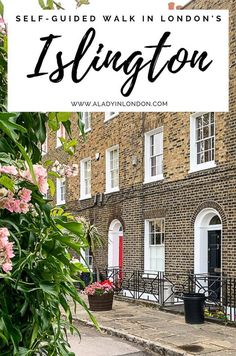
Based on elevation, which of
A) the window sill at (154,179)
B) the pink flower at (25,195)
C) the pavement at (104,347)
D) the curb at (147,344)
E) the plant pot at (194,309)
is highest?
the window sill at (154,179)

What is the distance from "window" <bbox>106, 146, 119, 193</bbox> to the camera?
17281 mm

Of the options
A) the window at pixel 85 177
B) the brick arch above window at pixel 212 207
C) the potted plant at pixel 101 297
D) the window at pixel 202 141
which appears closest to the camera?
the brick arch above window at pixel 212 207

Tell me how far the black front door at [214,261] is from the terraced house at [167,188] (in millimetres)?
26

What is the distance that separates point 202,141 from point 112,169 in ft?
18.6

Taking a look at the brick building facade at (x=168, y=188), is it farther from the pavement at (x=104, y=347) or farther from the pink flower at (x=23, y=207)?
the pink flower at (x=23, y=207)

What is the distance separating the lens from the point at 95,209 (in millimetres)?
18469

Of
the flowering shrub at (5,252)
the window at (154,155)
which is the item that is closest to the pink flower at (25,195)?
the flowering shrub at (5,252)

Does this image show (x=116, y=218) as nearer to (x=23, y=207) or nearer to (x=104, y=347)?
(x=104, y=347)

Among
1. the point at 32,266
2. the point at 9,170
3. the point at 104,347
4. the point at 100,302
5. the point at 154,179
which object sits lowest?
the point at 104,347

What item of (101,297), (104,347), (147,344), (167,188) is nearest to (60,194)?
(167,188)

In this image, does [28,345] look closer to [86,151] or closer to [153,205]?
[153,205]

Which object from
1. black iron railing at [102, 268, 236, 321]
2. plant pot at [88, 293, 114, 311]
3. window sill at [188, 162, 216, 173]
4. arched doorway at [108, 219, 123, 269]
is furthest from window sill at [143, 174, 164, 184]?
plant pot at [88, 293, 114, 311]

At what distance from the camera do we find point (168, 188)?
538 inches

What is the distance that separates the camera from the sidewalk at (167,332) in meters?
8.11
